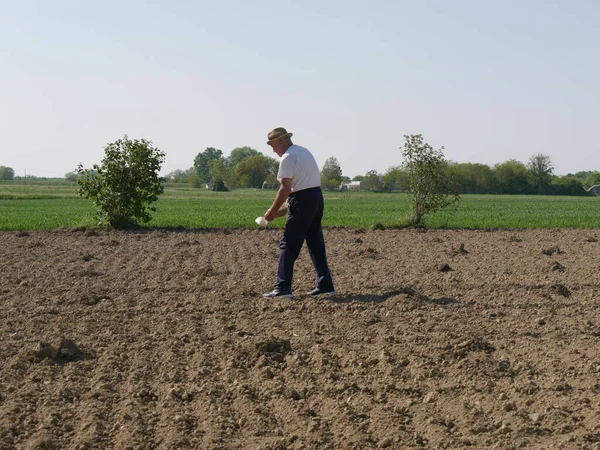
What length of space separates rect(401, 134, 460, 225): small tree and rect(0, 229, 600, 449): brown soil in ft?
33.0

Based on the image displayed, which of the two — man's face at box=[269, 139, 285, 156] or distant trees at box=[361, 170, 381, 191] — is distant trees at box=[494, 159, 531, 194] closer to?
distant trees at box=[361, 170, 381, 191]

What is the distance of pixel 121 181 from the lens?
20750 mm

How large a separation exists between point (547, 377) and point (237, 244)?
11658mm

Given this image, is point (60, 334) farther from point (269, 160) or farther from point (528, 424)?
point (269, 160)

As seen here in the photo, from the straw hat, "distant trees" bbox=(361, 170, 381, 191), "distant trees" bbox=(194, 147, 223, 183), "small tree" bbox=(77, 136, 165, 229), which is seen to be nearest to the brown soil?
the straw hat

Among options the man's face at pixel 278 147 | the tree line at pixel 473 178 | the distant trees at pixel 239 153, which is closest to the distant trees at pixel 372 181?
the tree line at pixel 473 178

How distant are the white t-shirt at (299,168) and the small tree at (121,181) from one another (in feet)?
41.5

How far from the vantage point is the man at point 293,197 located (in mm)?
8609

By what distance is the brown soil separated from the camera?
4562 mm

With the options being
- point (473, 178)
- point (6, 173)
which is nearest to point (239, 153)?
point (6, 173)

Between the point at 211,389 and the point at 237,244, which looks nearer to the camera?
the point at 211,389

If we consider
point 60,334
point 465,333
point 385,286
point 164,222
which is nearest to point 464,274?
point 385,286

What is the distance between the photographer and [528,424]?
4.55 m

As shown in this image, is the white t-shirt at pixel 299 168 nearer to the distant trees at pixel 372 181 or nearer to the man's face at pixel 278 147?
the man's face at pixel 278 147
